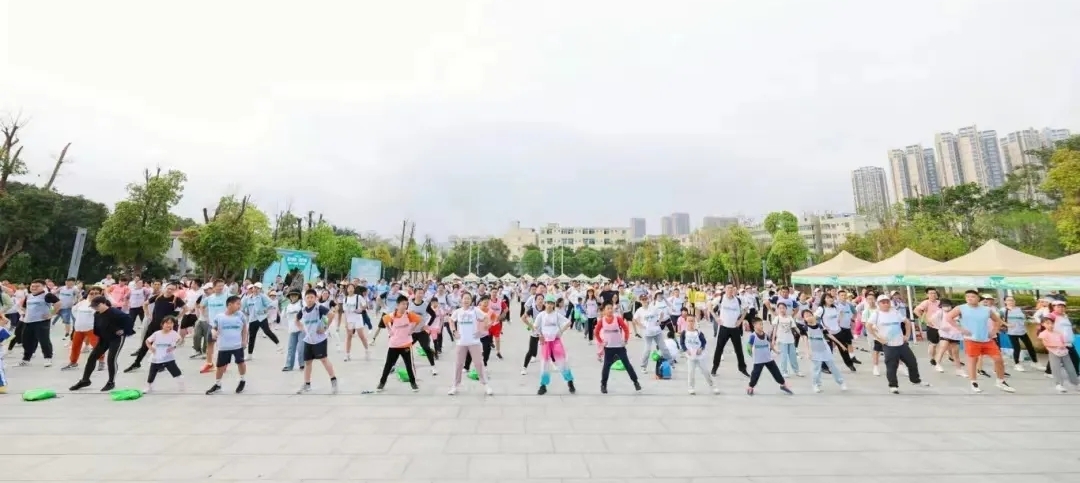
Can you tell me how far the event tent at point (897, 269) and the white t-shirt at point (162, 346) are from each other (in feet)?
63.1

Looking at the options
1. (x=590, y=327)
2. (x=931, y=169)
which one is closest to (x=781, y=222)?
(x=590, y=327)

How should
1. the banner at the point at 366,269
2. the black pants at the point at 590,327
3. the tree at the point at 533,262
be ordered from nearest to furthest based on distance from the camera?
the black pants at the point at 590,327
the banner at the point at 366,269
the tree at the point at 533,262

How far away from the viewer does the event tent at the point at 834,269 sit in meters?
19.9

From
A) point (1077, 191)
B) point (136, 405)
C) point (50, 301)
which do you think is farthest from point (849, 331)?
point (50, 301)

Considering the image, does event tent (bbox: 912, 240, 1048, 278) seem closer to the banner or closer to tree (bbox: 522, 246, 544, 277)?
the banner

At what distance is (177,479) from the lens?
4.34 m

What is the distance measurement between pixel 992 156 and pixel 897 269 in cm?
6809

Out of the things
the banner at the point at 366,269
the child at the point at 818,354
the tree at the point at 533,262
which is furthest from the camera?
the tree at the point at 533,262

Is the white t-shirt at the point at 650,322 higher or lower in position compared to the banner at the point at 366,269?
lower

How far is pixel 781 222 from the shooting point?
142ft

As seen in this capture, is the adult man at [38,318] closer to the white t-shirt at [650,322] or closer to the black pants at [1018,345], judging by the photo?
the white t-shirt at [650,322]

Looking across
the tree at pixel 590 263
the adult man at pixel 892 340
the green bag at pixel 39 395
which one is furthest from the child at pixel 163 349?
the tree at pixel 590 263

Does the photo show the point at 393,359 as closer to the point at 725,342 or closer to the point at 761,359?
the point at 761,359

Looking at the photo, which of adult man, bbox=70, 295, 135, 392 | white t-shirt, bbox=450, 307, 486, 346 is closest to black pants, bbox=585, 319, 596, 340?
white t-shirt, bbox=450, 307, 486, 346
